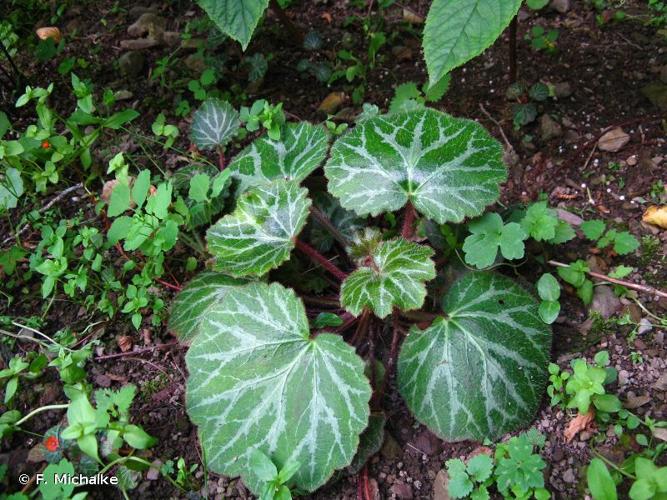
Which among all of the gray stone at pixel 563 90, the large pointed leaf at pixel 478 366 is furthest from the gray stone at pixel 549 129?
the large pointed leaf at pixel 478 366

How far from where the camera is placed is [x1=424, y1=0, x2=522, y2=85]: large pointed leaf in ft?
4.71

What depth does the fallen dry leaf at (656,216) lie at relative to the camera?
190 centimetres

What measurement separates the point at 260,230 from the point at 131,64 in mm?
1449

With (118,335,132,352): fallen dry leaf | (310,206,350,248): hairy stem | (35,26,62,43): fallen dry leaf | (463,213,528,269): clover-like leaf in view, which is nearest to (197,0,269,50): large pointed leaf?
(310,206,350,248): hairy stem

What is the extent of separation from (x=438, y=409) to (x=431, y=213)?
0.56 metres

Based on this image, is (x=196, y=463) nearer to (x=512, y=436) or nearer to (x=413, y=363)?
(x=413, y=363)

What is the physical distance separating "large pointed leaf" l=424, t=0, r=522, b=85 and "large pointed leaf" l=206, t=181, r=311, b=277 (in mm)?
539

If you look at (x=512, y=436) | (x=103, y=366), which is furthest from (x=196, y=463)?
(x=512, y=436)

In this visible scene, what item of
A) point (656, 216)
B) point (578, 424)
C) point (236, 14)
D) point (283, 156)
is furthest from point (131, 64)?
point (578, 424)

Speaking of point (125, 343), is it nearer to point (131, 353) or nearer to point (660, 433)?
point (131, 353)

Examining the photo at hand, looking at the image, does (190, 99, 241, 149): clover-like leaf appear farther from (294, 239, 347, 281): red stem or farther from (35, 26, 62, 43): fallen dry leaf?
(35, 26, 62, 43): fallen dry leaf

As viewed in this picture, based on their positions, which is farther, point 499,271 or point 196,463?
point 499,271

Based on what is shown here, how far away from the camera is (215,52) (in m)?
2.76

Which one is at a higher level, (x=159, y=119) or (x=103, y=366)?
(x=159, y=119)
